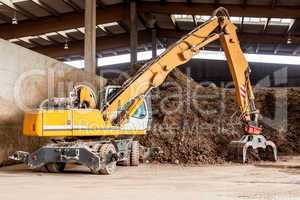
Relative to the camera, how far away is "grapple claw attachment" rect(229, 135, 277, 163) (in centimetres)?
1158

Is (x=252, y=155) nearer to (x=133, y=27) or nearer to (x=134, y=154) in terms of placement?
(x=134, y=154)

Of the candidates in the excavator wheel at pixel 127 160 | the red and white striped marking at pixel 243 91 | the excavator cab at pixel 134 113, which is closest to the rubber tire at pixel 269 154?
the red and white striped marking at pixel 243 91

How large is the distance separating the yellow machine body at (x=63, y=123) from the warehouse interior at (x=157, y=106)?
0.39 ft

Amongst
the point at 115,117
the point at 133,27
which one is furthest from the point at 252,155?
the point at 133,27

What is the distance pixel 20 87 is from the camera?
36.3 feet

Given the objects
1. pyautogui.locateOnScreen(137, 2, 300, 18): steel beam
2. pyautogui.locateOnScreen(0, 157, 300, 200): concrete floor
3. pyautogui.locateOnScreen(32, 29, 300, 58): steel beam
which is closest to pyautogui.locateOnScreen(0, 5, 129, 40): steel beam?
pyautogui.locateOnScreen(137, 2, 300, 18): steel beam

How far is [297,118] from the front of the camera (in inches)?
594

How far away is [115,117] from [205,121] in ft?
15.0

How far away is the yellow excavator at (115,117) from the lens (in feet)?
29.8

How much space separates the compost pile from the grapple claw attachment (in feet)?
1.52

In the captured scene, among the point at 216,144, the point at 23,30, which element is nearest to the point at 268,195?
the point at 216,144

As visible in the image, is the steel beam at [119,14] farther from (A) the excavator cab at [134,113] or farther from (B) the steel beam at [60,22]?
(A) the excavator cab at [134,113]

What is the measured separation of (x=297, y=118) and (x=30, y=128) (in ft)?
31.3

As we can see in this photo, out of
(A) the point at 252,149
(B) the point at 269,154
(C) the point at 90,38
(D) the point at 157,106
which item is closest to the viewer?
(A) the point at 252,149
